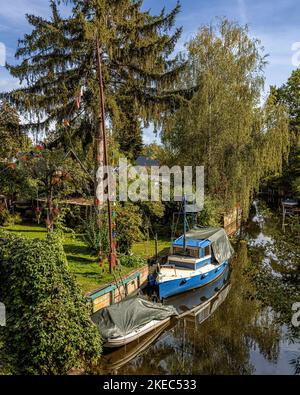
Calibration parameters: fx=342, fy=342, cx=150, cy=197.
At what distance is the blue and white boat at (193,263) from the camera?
14.4 meters

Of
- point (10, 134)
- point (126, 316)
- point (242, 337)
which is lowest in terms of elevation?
point (242, 337)

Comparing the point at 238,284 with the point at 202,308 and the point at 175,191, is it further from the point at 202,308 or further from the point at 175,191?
the point at 175,191

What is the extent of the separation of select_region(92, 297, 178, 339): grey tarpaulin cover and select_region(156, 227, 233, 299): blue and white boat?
91.1 inches

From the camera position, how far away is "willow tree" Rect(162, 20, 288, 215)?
22953mm

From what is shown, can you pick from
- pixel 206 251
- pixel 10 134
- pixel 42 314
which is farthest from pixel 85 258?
A: pixel 10 134

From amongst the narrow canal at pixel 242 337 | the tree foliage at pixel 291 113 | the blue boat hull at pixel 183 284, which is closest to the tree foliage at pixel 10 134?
the blue boat hull at pixel 183 284

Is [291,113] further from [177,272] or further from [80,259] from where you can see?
[80,259]

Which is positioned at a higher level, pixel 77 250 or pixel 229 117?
pixel 229 117

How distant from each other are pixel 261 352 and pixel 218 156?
15047mm

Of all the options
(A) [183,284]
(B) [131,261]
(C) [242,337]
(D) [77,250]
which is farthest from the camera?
(D) [77,250]

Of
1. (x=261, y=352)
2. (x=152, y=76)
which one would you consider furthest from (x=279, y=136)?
(x=261, y=352)

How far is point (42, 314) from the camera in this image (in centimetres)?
844

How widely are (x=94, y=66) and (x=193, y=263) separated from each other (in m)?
11.2

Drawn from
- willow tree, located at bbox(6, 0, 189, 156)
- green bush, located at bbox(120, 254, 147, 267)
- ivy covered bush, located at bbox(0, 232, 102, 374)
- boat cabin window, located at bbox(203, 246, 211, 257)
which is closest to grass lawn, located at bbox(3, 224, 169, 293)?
green bush, located at bbox(120, 254, 147, 267)
